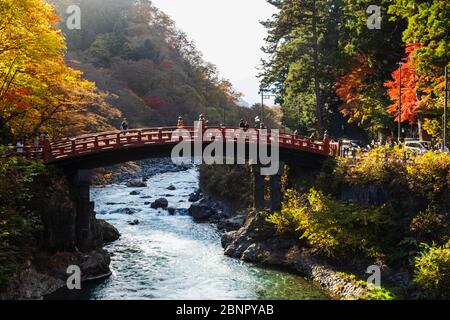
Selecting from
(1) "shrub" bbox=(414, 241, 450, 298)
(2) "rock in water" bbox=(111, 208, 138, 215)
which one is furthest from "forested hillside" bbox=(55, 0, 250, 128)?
(1) "shrub" bbox=(414, 241, 450, 298)

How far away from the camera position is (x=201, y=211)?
46250 mm

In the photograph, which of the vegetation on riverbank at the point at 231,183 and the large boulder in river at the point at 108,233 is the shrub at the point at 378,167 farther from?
the large boulder in river at the point at 108,233

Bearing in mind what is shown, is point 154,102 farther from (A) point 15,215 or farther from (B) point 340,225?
(A) point 15,215

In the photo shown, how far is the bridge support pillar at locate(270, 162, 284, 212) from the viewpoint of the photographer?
35.5 m

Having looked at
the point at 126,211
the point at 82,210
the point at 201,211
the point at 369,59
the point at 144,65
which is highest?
the point at 144,65

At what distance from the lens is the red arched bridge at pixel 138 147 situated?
30.0 m

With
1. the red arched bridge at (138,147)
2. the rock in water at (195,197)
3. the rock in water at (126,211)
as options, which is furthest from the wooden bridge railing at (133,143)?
the rock in water at (195,197)

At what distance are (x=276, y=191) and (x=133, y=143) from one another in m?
10.8

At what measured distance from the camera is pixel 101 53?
8519cm

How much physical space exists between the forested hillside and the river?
34.4 meters

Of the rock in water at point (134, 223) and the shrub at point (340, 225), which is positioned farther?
the rock in water at point (134, 223)

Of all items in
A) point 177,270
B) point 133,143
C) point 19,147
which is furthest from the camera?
point 133,143

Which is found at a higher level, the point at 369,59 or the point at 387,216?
the point at 369,59

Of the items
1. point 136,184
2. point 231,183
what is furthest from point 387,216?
point 136,184
